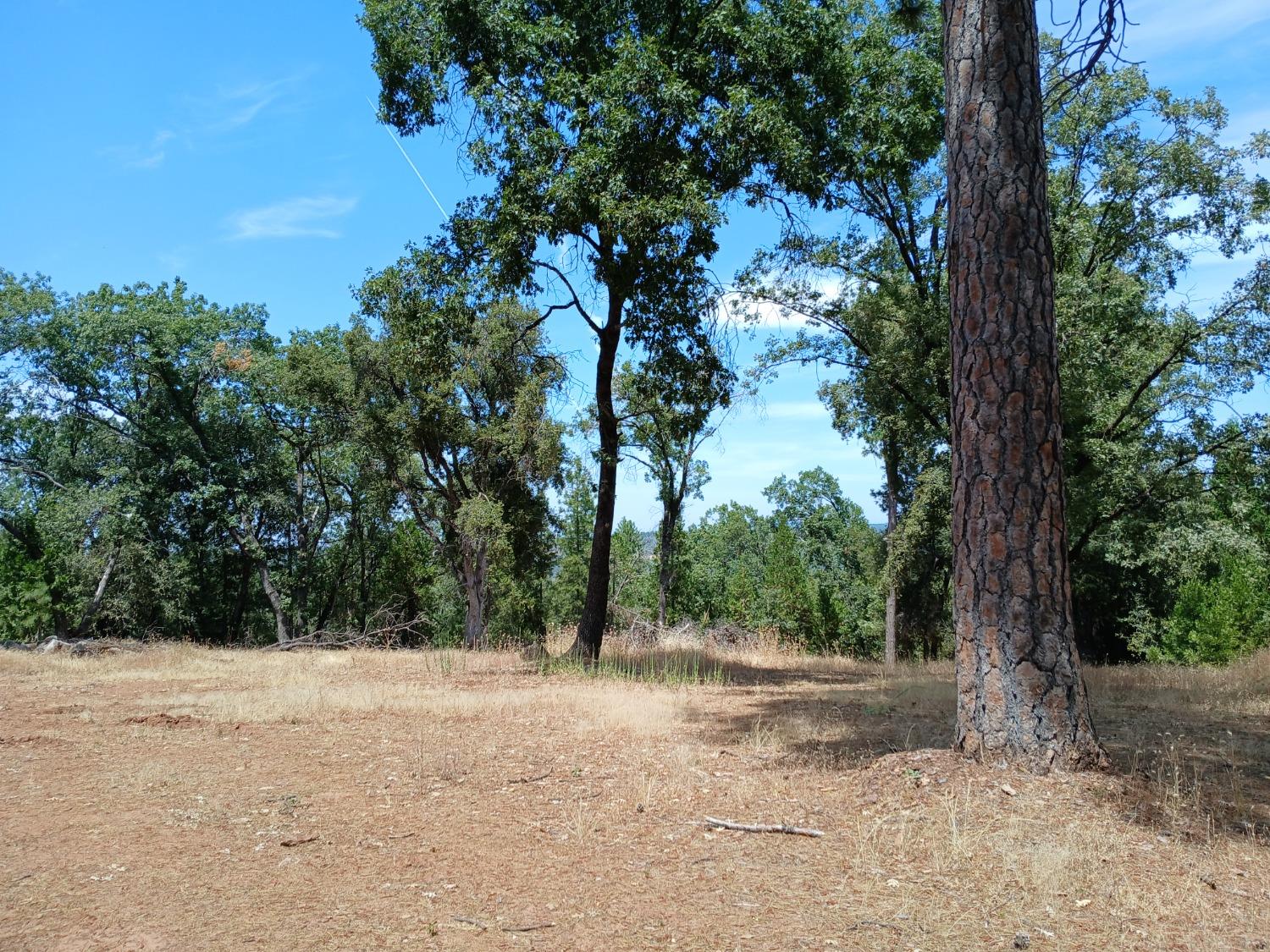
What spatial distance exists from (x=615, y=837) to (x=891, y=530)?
1852 cm

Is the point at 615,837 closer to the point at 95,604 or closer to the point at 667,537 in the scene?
the point at 95,604

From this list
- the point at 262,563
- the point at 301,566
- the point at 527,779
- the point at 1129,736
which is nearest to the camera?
the point at 527,779

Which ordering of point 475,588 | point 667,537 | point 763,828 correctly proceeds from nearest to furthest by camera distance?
point 763,828, point 475,588, point 667,537

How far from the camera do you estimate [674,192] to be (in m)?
11.1

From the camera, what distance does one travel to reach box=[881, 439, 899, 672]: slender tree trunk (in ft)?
67.1

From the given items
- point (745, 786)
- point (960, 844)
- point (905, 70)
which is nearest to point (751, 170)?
point (905, 70)

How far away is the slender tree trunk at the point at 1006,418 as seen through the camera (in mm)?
4770

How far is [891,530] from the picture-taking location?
21719 mm

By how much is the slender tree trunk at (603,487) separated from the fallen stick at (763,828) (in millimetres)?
8506

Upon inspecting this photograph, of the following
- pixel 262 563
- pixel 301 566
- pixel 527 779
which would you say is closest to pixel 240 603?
pixel 301 566

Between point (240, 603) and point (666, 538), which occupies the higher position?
point (666, 538)

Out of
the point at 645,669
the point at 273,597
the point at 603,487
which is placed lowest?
the point at 645,669

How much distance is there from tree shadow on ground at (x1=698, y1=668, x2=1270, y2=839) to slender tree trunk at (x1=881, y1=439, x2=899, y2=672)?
932 cm

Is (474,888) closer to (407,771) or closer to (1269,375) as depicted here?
(407,771)
